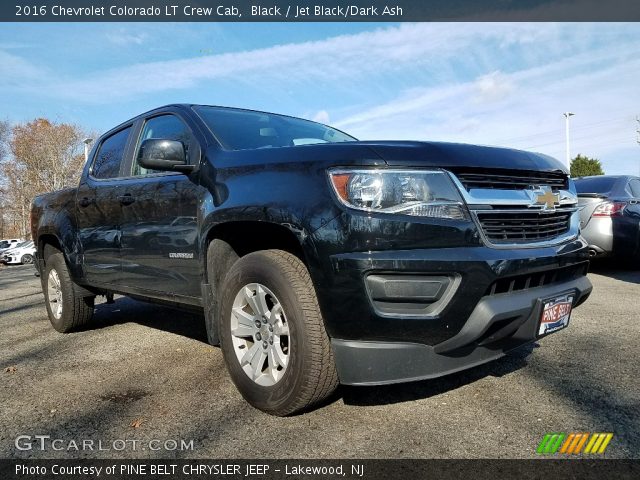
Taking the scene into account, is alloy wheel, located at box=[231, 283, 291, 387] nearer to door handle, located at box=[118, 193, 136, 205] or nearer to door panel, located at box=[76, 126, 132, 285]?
door handle, located at box=[118, 193, 136, 205]

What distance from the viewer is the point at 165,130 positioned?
365 centimetres

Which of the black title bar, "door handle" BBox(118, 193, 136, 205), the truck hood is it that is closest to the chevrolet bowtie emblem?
the truck hood

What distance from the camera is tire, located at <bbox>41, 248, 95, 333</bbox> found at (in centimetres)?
464

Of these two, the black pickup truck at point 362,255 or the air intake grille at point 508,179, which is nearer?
the black pickup truck at point 362,255

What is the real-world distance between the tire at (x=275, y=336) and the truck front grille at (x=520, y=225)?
0.89m

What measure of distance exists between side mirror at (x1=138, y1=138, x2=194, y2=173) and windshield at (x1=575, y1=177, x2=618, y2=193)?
21.5ft

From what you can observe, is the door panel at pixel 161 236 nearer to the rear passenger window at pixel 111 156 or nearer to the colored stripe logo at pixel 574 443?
the rear passenger window at pixel 111 156

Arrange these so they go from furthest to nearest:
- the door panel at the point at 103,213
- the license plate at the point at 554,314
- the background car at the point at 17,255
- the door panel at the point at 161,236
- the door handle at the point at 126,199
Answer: the background car at the point at 17,255 < the door panel at the point at 103,213 < the door handle at the point at 126,199 < the door panel at the point at 161,236 < the license plate at the point at 554,314

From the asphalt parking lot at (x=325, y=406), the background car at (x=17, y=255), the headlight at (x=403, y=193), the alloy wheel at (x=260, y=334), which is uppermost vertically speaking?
the headlight at (x=403, y=193)

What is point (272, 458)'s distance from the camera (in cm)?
215

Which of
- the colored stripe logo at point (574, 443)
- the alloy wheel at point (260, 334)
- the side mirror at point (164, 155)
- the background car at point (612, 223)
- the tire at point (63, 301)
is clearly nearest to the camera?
the colored stripe logo at point (574, 443)

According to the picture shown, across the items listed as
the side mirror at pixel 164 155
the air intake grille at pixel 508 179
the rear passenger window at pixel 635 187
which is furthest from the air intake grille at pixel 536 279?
the rear passenger window at pixel 635 187

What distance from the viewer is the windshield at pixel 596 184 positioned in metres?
7.33

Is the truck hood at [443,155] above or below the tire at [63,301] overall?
above
